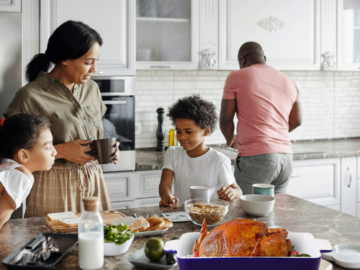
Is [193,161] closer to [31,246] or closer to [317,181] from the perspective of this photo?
[31,246]

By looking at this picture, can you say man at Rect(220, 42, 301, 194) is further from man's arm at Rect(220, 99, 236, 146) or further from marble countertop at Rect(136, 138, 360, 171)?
marble countertop at Rect(136, 138, 360, 171)

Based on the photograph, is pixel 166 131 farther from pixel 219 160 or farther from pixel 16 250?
pixel 16 250

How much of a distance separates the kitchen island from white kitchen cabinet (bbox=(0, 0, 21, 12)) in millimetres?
1668

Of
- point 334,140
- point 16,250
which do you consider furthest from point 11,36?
point 334,140

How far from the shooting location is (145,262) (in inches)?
50.0

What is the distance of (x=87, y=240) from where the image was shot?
47.8 inches

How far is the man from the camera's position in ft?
8.77

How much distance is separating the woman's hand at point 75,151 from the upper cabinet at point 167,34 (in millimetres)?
1506

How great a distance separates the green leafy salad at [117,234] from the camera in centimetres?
134

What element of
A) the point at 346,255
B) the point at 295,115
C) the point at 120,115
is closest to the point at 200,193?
the point at 346,255

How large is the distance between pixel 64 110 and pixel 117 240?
3.13 feet

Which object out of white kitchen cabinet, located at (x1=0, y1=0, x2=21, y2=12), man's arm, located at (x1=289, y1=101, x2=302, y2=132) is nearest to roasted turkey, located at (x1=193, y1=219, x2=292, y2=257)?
man's arm, located at (x1=289, y1=101, x2=302, y2=132)

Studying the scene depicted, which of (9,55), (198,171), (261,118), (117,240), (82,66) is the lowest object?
(117,240)

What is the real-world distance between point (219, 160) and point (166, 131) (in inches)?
61.0
